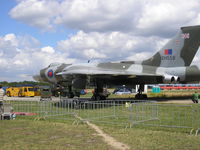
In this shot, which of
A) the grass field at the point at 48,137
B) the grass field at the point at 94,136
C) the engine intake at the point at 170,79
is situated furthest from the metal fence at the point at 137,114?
the engine intake at the point at 170,79

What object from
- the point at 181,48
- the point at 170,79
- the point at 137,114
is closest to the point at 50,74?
the point at 170,79

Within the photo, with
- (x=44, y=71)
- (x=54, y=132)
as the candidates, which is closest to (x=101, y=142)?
(x=54, y=132)

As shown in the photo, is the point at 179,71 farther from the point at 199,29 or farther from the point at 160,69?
the point at 199,29

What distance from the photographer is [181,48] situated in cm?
2092

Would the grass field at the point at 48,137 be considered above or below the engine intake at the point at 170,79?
below

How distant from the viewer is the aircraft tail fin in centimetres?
2058

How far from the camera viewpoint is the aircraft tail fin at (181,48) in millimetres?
20578

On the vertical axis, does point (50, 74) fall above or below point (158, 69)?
below

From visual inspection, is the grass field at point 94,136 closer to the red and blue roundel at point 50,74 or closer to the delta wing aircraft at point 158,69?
the delta wing aircraft at point 158,69

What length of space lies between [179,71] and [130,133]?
1366 centimetres

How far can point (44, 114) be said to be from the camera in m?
12.4

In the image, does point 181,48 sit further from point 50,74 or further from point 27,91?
point 27,91

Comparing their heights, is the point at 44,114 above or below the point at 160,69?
below

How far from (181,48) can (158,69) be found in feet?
8.04
